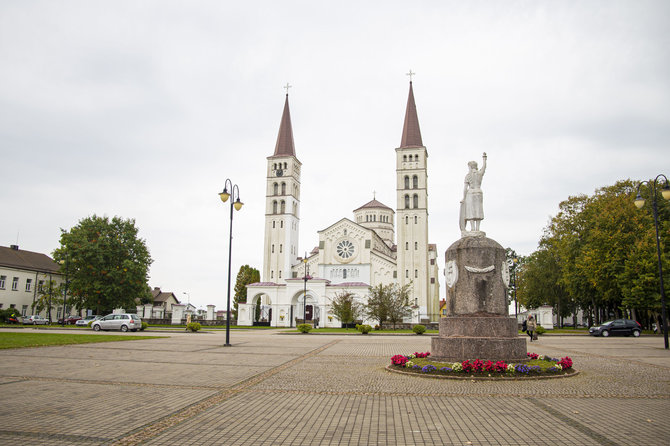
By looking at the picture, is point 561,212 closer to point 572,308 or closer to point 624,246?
point 624,246

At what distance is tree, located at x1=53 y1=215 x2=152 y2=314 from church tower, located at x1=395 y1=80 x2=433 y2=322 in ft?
111

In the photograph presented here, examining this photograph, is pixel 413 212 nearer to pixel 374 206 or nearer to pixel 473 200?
pixel 374 206

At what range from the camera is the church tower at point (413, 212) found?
6209 cm

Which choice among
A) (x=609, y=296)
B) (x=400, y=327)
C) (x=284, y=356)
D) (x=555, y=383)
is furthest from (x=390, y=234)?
(x=555, y=383)

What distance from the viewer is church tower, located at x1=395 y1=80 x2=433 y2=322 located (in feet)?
204

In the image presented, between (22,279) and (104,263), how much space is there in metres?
16.7

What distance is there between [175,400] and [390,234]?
238ft

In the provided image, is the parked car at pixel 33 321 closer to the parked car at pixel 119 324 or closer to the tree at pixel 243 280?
the parked car at pixel 119 324

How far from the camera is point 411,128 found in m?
68.4

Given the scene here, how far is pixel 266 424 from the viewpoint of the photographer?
591 centimetres

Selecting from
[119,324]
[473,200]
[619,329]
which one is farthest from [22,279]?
[619,329]

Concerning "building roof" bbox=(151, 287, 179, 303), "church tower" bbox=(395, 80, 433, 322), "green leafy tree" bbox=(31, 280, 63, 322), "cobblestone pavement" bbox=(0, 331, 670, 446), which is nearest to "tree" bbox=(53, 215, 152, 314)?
"green leafy tree" bbox=(31, 280, 63, 322)

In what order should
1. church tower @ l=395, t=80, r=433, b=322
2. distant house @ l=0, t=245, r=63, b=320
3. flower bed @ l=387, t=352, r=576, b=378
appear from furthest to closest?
church tower @ l=395, t=80, r=433, b=322 → distant house @ l=0, t=245, r=63, b=320 → flower bed @ l=387, t=352, r=576, b=378

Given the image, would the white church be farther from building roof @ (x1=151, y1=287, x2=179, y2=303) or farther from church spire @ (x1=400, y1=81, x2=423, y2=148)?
building roof @ (x1=151, y1=287, x2=179, y2=303)
